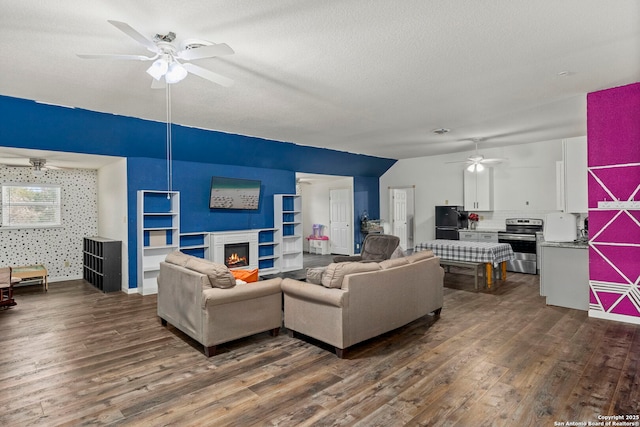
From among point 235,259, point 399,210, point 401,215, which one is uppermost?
point 399,210

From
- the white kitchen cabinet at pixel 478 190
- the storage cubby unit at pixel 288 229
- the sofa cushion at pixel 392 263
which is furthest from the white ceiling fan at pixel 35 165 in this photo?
the white kitchen cabinet at pixel 478 190

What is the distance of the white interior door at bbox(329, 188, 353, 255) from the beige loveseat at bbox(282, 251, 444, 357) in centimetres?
573

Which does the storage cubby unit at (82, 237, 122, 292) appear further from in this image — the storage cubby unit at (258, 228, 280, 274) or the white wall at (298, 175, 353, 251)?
the white wall at (298, 175, 353, 251)

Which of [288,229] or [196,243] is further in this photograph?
[288,229]

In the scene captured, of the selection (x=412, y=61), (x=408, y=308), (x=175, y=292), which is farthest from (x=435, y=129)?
(x=175, y=292)

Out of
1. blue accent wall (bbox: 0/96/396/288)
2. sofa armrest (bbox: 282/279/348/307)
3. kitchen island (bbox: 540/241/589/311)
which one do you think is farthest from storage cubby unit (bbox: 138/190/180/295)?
kitchen island (bbox: 540/241/589/311)

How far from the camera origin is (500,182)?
313 inches

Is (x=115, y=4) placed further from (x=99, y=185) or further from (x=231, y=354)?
(x=99, y=185)

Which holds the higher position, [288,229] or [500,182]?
[500,182]

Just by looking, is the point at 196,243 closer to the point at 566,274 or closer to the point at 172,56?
the point at 172,56

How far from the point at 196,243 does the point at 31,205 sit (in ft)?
10.3

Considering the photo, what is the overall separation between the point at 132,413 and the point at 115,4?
2.76 m

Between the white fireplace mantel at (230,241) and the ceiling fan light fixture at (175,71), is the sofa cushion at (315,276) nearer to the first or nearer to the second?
the ceiling fan light fixture at (175,71)

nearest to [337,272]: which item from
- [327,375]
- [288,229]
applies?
[327,375]
